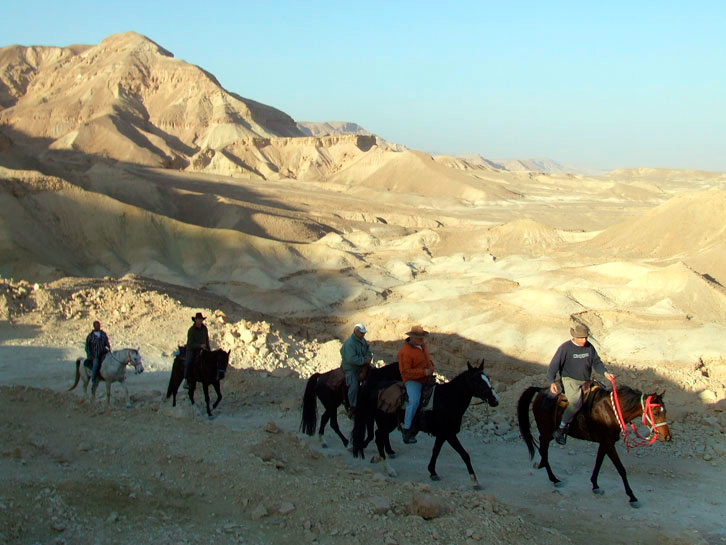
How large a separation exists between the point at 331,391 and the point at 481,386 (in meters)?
2.86

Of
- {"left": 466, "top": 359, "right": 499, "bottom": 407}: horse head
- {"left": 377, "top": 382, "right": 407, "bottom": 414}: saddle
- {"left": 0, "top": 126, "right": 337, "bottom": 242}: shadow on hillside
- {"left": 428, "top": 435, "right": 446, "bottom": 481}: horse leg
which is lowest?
{"left": 428, "top": 435, "right": 446, "bottom": 481}: horse leg

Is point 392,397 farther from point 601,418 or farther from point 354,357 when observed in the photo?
point 601,418

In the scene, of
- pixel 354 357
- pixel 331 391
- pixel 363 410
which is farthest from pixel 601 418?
pixel 331 391

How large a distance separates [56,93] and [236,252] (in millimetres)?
84391

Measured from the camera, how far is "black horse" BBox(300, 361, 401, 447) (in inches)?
423

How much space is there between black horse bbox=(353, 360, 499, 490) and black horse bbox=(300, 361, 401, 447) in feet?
2.12

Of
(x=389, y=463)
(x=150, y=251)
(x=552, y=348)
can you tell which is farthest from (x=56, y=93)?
(x=389, y=463)

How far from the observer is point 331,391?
11031 mm

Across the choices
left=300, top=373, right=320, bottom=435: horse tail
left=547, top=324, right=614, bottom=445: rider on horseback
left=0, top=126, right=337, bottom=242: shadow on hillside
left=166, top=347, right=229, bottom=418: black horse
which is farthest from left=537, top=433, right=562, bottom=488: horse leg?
left=0, top=126, right=337, bottom=242: shadow on hillside

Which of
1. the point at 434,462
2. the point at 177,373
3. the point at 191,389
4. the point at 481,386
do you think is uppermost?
the point at 481,386

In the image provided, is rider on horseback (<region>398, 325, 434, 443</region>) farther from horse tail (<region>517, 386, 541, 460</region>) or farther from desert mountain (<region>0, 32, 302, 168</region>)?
desert mountain (<region>0, 32, 302, 168</region>)

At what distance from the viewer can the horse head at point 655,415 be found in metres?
8.68

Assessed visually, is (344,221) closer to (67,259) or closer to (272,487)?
(67,259)

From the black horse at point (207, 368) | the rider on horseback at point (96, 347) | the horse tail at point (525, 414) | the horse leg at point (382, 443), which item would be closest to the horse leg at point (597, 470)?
the horse tail at point (525, 414)
